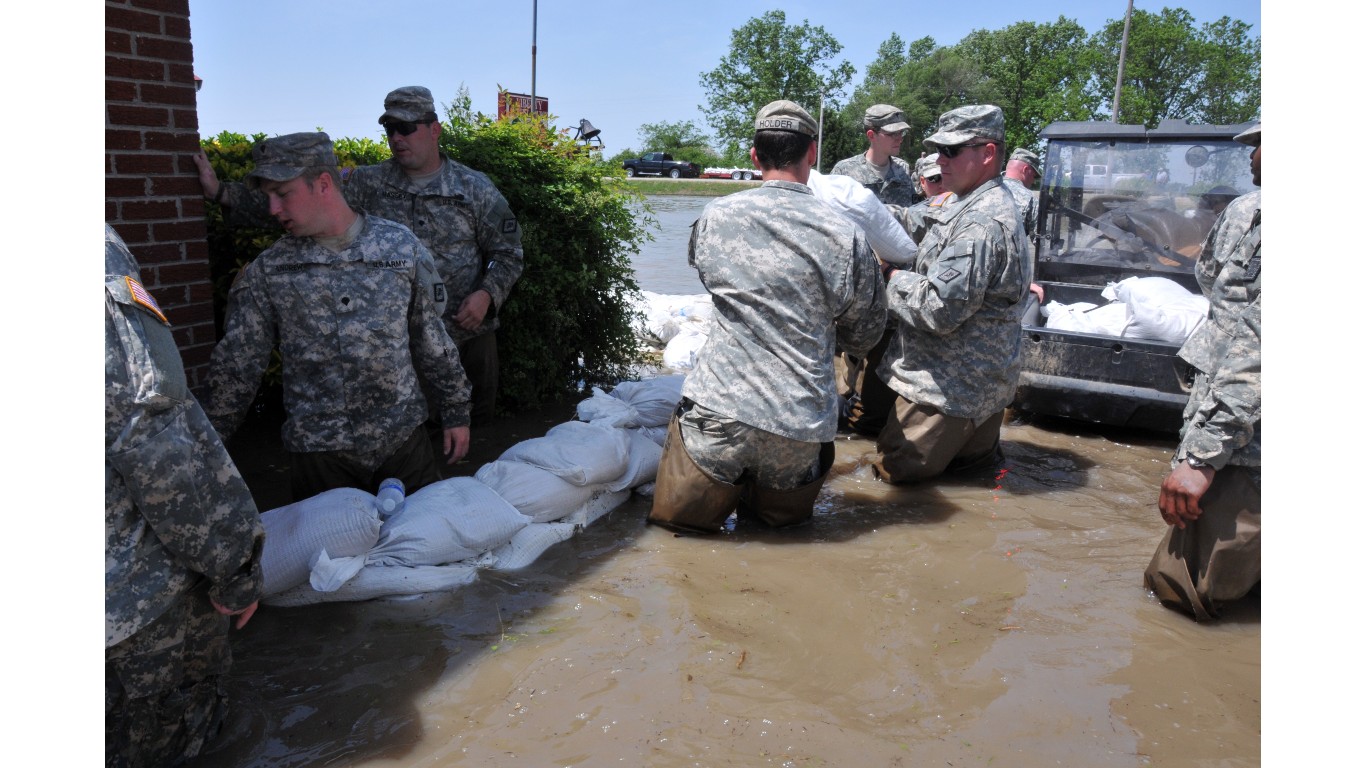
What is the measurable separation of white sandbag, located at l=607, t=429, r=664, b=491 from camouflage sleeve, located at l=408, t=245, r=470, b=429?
0.86 meters

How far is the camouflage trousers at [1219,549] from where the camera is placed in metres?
3.10

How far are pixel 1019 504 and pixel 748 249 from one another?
1917 mm

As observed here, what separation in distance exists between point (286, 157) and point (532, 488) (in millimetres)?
1529

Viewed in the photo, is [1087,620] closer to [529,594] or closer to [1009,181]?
[529,594]

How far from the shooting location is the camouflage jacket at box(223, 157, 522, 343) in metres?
4.34

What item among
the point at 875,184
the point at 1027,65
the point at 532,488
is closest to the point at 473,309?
the point at 532,488

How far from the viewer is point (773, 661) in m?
2.88

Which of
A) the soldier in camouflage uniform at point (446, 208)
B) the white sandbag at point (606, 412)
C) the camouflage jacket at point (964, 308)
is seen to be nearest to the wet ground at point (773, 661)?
the white sandbag at point (606, 412)

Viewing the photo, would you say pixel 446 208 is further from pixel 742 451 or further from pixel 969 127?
pixel 969 127

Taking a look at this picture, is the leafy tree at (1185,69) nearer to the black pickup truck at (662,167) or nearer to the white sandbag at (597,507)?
the black pickup truck at (662,167)

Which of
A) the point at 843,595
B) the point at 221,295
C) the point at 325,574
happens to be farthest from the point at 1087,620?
the point at 221,295

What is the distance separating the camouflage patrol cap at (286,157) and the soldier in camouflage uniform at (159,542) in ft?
3.20

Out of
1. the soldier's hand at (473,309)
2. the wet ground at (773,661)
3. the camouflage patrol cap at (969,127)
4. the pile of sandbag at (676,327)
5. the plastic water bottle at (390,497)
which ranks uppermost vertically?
the camouflage patrol cap at (969,127)

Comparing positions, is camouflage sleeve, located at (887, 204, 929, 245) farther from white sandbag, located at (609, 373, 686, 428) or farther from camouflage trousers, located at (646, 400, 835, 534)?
camouflage trousers, located at (646, 400, 835, 534)
